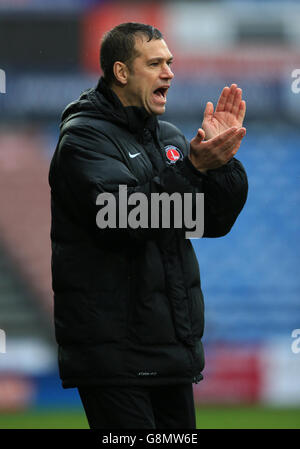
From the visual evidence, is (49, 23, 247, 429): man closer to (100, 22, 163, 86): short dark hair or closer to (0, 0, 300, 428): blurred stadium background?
(100, 22, 163, 86): short dark hair

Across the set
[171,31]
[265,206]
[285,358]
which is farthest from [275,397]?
[171,31]

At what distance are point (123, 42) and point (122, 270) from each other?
568mm

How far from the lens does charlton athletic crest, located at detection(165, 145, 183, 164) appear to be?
2352 mm

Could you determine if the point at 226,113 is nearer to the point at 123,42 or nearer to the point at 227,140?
the point at 227,140

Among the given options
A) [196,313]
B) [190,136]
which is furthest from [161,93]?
[190,136]

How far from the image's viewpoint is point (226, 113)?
2320 mm

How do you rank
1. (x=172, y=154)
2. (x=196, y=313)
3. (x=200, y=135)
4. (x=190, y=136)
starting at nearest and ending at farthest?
(x=200, y=135) → (x=196, y=313) → (x=172, y=154) → (x=190, y=136)

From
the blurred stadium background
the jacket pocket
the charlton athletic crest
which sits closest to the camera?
the jacket pocket

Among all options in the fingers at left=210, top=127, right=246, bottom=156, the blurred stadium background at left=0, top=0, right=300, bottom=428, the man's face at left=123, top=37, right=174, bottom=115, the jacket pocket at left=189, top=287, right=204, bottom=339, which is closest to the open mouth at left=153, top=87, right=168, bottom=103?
the man's face at left=123, top=37, right=174, bottom=115

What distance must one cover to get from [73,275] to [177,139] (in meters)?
0.50

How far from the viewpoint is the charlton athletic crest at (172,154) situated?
2.35 m

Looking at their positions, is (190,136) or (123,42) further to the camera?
(190,136)

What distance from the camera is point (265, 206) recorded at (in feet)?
33.3

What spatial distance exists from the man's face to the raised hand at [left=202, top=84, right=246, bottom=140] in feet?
0.38
